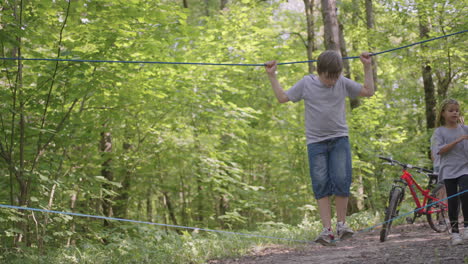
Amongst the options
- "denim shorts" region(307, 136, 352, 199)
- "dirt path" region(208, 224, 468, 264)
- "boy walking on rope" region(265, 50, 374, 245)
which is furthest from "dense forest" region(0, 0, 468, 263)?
"denim shorts" region(307, 136, 352, 199)

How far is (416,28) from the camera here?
14398 millimetres

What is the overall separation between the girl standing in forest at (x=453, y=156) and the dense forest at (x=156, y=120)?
2751 mm

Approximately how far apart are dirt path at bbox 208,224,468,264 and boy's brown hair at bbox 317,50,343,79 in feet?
5.76

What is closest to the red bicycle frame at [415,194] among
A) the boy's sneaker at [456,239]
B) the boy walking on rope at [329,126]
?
the boy's sneaker at [456,239]

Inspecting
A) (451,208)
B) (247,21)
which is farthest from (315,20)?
(451,208)

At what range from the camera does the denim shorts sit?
427cm

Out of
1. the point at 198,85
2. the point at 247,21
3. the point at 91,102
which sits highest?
the point at 247,21

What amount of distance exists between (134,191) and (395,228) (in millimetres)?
5459

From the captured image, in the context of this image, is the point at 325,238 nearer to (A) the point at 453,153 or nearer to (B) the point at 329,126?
(B) the point at 329,126

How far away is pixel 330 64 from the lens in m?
4.23

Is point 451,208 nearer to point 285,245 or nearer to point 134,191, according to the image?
point 285,245

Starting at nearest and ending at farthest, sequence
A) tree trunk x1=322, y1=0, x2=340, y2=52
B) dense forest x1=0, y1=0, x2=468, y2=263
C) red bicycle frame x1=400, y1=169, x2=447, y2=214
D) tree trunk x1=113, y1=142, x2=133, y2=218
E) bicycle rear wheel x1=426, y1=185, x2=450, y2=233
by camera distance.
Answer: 1. dense forest x1=0, y1=0, x2=468, y2=263
2. red bicycle frame x1=400, y1=169, x2=447, y2=214
3. bicycle rear wheel x1=426, y1=185, x2=450, y2=233
4. tree trunk x1=322, y1=0, x2=340, y2=52
5. tree trunk x1=113, y1=142, x2=133, y2=218

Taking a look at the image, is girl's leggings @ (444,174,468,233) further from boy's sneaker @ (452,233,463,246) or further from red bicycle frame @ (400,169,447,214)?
red bicycle frame @ (400,169,447,214)

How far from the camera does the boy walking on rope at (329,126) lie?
14.0 feet
